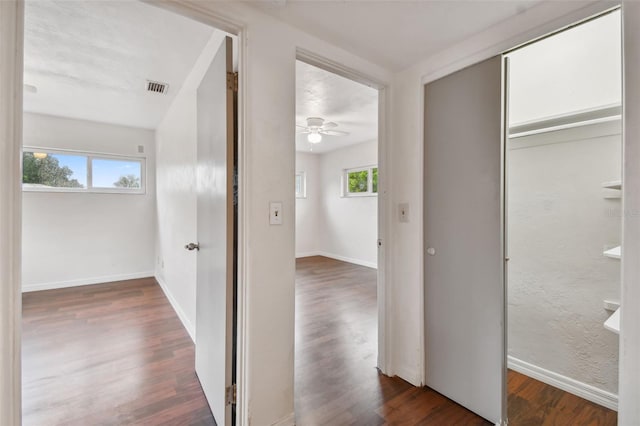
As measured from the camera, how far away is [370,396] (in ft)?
5.69

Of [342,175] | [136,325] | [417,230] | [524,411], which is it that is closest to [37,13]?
[136,325]

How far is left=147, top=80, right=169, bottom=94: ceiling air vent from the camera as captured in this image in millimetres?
2678

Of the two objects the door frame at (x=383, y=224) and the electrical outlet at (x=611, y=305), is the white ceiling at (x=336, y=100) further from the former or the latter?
the electrical outlet at (x=611, y=305)

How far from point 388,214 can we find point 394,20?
1.18m

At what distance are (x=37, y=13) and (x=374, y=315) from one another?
3.63 m

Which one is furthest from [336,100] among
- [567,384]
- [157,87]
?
[567,384]

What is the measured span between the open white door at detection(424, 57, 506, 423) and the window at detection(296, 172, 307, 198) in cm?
484

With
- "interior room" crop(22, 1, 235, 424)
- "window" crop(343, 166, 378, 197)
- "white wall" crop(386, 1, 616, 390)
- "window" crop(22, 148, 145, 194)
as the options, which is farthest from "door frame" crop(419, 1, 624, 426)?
"window" crop(22, 148, 145, 194)

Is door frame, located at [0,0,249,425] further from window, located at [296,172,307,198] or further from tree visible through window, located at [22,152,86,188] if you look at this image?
window, located at [296,172,307,198]

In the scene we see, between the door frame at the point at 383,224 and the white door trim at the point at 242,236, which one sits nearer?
the white door trim at the point at 242,236

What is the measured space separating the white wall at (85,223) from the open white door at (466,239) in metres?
4.57

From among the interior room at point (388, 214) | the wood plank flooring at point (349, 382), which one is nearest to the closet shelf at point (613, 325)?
the interior room at point (388, 214)

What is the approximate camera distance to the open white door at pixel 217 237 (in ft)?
4.58

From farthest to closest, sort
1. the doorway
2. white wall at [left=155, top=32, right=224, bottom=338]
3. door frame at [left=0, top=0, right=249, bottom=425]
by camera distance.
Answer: white wall at [left=155, top=32, right=224, bottom=338] → the doorway → door frame at [left=0, top=0, right=249, bottom=425]
